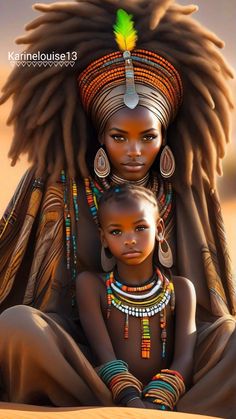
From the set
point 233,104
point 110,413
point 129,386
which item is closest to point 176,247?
point 233,104

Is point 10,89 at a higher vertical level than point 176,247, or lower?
higher

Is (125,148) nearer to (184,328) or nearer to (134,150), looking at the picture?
(134,150)

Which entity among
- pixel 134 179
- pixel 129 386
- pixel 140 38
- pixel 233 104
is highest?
pixel 140 38

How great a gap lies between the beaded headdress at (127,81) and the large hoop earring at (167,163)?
6.0 inches

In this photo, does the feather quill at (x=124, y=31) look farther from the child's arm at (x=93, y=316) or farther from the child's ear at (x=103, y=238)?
the child's arm at (x=93, y=316)

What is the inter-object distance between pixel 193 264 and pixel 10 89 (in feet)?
4.93

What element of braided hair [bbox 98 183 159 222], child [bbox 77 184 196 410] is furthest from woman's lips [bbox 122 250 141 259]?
braided hair [bbox 98 183 159 222]

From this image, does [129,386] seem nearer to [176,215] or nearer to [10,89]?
[176,215]

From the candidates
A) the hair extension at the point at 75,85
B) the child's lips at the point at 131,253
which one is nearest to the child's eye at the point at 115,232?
the child's lips at the point at 131,253

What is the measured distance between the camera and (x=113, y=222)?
16.9 feet

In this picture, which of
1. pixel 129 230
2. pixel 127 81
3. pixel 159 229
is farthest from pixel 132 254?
pixel 127 81

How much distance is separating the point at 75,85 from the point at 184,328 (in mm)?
1648

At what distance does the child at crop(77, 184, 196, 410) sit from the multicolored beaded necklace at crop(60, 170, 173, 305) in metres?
0.39

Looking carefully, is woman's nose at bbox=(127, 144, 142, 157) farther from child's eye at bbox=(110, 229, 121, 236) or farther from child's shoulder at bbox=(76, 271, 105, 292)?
child's shoulder at bbox=(76, 271, 105, 292)
